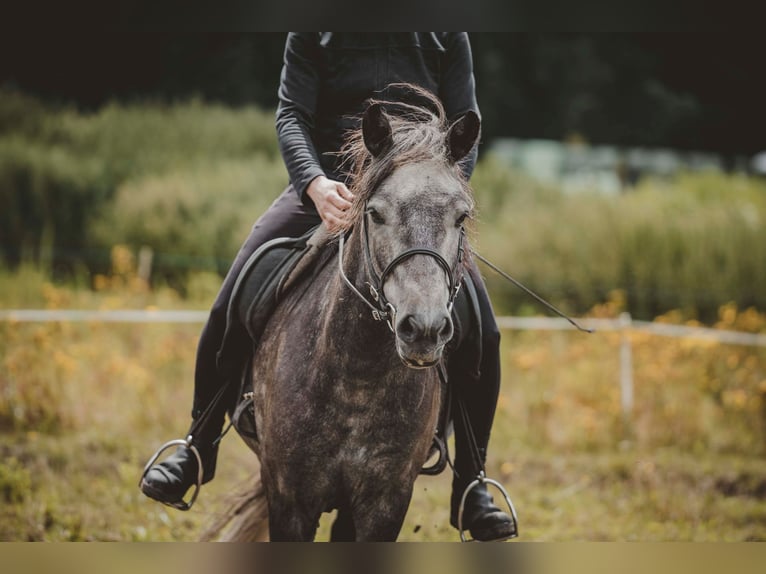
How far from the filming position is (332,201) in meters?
3.11

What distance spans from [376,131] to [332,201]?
361mm

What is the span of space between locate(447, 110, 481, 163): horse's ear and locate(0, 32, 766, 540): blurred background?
763mm

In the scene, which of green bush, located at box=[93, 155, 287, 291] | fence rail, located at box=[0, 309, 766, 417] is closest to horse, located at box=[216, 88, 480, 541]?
fence rail, located at box=[0, 309, 766, 417]

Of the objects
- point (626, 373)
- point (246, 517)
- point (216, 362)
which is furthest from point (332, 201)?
point (626, 373)

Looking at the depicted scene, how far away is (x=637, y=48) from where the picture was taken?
16266mm

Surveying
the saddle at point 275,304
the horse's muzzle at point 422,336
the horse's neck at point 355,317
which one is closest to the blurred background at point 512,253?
the saddle at point 275,304

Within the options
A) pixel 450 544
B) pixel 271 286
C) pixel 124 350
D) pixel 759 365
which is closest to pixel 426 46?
pixel 271 286

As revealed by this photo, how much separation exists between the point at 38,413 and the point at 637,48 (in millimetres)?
12787

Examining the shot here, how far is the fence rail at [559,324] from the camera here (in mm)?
8516

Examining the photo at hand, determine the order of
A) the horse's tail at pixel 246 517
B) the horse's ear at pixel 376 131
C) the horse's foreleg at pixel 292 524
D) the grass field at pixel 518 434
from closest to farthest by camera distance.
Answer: the horse's ear at pixel 376 131
the horse's foreleg at pixel 292 524
the horse's tail at pixel 246 517
the grass field at pixel 518 434

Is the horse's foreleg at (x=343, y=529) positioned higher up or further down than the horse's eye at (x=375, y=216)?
further down

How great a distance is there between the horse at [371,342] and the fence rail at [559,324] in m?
5.65

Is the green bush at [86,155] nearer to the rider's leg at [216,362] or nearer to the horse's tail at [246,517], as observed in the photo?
the horse's tail at [246,517]

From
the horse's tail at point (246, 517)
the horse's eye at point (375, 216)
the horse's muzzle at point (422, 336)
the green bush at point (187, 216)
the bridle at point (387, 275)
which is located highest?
the green bush at point (187, 216)
